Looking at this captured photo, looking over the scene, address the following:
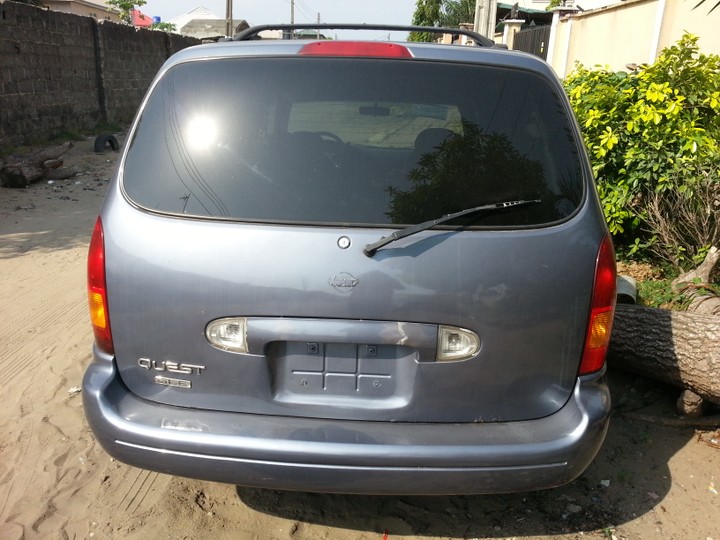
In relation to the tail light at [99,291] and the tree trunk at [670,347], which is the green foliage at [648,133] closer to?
the tree trunk at [670,347]

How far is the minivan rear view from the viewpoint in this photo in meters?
2.10

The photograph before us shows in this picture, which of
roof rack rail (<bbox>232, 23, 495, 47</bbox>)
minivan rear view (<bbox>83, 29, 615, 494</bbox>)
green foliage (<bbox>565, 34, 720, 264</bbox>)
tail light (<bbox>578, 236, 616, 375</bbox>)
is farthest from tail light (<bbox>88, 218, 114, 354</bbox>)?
green foliage (<bbox>565, 34, 720, 264</bbox>)

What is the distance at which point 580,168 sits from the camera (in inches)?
90.7

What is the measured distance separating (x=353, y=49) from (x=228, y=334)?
113cm

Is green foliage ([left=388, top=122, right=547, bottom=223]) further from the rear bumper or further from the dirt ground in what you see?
the dirt ground

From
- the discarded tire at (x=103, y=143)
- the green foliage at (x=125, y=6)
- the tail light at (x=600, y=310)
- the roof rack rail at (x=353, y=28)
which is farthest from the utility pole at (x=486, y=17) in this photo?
the green foliage at (x=125, y=6)

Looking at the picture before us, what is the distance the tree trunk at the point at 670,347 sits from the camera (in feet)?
10.6

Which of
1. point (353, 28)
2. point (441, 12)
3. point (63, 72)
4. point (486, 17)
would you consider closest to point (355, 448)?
point (353, 28)

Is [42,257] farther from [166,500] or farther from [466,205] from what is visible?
[466,205]

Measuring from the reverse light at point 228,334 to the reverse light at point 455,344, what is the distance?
654 millimetres

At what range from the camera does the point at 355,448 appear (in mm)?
2105

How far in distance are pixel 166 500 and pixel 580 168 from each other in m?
2.18

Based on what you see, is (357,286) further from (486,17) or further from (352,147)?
(486,17)

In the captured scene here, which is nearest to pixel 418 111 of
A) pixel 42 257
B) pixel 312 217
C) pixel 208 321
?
pixel 312 217
